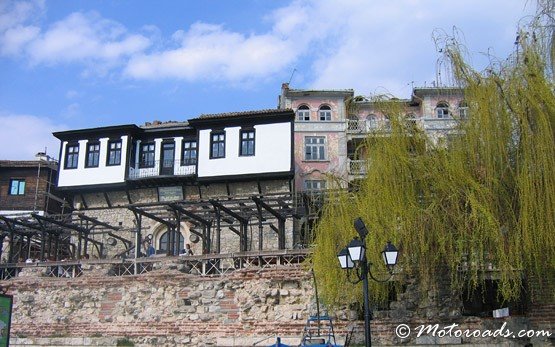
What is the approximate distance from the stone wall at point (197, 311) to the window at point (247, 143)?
955cm

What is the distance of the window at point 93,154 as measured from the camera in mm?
30000

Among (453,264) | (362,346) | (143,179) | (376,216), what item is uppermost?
(143,179)

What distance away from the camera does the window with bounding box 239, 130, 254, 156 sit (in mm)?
28141

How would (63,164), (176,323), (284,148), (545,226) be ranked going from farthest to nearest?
(63,164) < (284,148) < (176,323) < (545,226)

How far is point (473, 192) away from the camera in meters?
12.9

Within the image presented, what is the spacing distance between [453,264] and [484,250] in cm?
77

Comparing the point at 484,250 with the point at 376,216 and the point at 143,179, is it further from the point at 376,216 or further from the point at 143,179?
the point at 143,179

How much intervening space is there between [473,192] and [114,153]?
2118 centimetres

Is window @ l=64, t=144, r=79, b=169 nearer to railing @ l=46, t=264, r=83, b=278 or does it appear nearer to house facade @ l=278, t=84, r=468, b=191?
railing @ l=46, t=264, r=83, b=278

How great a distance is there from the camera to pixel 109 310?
18.2 meters

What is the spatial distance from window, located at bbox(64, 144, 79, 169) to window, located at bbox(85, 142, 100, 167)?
62cm

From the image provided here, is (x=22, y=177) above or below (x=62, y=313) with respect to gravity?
above

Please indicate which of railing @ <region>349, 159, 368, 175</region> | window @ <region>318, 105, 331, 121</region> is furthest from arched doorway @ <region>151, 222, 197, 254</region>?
railing @ <region>349, 159, 368, 175</region>

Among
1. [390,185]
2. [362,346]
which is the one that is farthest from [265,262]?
[390,185]
